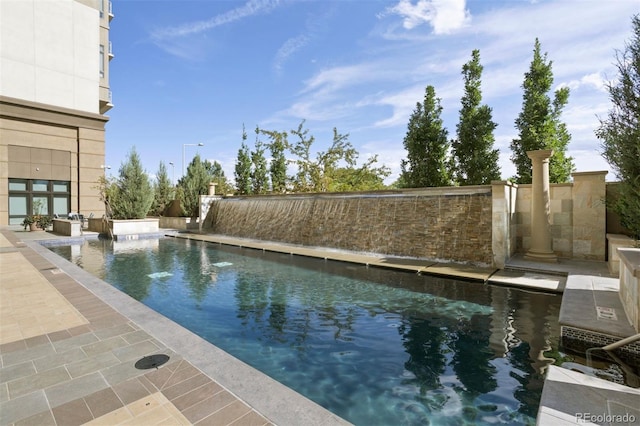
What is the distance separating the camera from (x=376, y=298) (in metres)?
6.38

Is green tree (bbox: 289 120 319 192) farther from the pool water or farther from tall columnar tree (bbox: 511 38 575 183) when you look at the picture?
the pool water

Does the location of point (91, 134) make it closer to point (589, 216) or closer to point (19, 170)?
point (19, 170)

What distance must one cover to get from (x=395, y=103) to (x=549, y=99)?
280 inches

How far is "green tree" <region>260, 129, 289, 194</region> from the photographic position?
992 inches

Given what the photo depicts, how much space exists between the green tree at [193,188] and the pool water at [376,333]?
13263 mm

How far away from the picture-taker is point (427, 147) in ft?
55.1

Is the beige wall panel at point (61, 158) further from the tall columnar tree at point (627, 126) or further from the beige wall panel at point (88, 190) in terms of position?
the tall columnar tree at point (627, 126)

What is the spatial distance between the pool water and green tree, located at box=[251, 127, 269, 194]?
17913mm

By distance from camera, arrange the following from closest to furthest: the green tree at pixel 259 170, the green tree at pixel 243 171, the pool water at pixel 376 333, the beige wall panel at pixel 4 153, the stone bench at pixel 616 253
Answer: the pool water at pixel 376 333
the stone bench at pixel 616 253
the beige wall panel at pixel 4 153
the green tree at pixel 243 171
the green tree at pixel 259 170

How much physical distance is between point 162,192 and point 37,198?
843 centimetres

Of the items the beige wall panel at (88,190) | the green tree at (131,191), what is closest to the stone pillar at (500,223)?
the green tree at (131,191)

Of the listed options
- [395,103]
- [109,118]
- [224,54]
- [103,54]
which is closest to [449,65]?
[395,103]

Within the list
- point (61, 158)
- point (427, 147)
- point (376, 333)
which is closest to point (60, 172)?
point (61, 158)

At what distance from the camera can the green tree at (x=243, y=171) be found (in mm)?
26328
